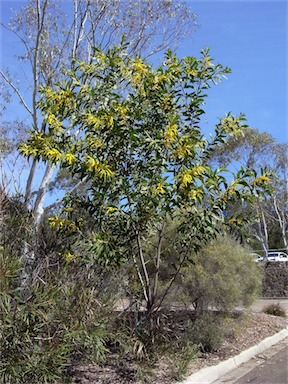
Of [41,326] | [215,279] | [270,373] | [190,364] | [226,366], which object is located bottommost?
[270,373]

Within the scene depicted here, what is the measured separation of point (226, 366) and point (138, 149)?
3915 millimetres

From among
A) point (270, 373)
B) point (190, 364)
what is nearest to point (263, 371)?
point (270, 373)

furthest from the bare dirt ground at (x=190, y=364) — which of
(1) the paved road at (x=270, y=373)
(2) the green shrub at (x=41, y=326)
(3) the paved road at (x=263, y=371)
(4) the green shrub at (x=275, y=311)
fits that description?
(4) the green shrub at (x=275, y=311)

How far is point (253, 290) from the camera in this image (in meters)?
10.7

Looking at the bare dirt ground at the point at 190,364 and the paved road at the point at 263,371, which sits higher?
the bare dirt ground at the point at 190,364

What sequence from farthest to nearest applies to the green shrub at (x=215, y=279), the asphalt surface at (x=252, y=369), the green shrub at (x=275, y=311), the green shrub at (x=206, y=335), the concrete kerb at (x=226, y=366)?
the green shrub at (x=275, y=311) → the green shrub at (x=215, y=279) → the green shrub at (x=206, y=335) → the asphalt surface at (x=252, y=369) → the concrete kerb at (x=226, y=366)

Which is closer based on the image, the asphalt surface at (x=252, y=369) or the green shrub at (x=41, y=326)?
the green shrub at (x=41, y=326)

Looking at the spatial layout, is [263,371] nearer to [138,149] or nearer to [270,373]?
[270,373]

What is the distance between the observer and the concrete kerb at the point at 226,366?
7.13 meters

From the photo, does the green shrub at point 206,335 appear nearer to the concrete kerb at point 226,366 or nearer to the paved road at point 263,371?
the concrete kerb at point 226,366

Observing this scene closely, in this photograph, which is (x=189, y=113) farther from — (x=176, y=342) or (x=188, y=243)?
(x=176, y=342)

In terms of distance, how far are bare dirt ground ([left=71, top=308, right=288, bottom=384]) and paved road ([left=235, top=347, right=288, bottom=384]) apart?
587 millimetres

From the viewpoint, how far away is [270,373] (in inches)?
307

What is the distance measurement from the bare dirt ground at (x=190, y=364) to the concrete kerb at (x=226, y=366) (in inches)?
4.3
